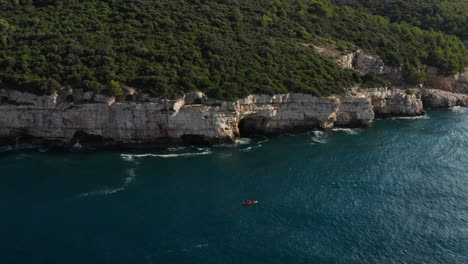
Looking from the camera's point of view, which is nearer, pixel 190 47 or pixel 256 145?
pixel 256 145

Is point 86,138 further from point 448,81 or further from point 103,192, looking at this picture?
point 448,81

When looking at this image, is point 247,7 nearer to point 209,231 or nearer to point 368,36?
point 368,36

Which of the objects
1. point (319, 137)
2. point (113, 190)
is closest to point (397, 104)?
point (319, 137)

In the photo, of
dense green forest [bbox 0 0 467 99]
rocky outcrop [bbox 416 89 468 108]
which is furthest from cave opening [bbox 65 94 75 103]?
rocky outcrop [bbox 416 89 468 108]

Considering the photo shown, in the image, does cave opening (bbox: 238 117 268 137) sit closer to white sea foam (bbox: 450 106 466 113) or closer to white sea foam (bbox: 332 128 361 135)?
white sea foam (bbox: 332 128 361 135)

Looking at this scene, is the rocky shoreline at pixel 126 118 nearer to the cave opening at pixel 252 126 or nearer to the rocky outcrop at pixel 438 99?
the cave opening at pixel 252 126

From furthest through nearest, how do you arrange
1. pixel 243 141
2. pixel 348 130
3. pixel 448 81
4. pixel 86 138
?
pixel 448 81
pixel 348 130
pixel 243 141
pixel 86 138

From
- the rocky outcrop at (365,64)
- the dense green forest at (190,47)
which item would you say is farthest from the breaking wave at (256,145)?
the rocky outcrop at (365,64)
